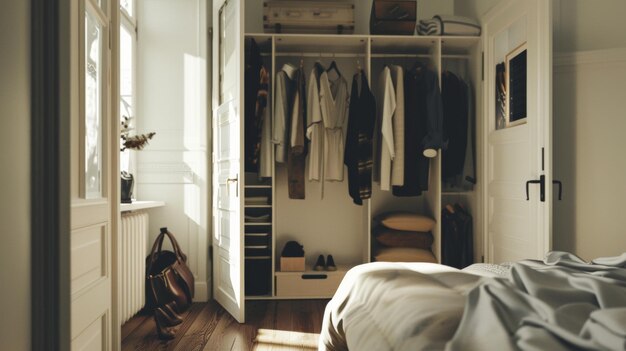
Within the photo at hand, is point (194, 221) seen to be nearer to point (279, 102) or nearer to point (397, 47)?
point (279, 102)

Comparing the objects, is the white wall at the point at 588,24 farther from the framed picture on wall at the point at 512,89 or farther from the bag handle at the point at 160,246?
the bag handle at the point at 160,246

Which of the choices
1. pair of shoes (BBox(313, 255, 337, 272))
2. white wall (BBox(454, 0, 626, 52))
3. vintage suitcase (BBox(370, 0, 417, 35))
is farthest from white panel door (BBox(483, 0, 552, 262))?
pair of shoes (BBox(313, 255, 337, 272))

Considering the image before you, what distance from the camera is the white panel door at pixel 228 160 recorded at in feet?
9.89

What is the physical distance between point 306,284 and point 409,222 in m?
0.91

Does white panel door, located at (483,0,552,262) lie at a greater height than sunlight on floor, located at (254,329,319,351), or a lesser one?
greater

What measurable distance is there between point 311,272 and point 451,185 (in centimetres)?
137

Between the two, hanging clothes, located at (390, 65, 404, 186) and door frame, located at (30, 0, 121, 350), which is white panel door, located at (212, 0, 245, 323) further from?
door frame, located at (30, 0, 121, 350)

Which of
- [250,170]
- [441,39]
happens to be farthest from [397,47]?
[250,170]

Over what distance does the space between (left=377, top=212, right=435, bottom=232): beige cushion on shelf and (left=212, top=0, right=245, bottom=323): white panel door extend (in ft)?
4.03

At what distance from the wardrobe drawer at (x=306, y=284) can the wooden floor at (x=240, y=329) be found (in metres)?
0.10

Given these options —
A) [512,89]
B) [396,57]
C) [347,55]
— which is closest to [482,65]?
[512,89]

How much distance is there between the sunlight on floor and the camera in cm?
263

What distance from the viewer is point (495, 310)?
926 millimetres

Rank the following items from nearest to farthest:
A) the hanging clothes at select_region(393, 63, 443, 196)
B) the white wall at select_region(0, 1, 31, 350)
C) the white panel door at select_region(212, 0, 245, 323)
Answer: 1. the white wall at select_region(0, 1, 31, 350)
2. the white panel door at select_region(212, 0, 245, 323)
3. the hanging clothes at select_region(393, 63, 443, 196)
